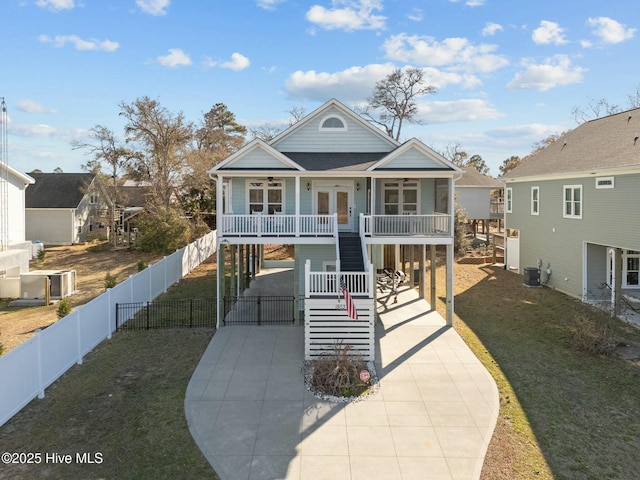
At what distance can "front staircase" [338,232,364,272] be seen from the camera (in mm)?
14500

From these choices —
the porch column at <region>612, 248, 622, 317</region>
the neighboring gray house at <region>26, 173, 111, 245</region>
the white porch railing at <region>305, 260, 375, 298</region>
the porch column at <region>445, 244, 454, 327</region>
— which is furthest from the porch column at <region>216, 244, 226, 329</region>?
the neighboring gray house at <region>26, 173, 111, 245</region>

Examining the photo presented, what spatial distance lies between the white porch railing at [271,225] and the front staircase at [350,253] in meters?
0.57

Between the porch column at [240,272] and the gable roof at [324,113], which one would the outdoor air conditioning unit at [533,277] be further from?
the porch column at [240,272]

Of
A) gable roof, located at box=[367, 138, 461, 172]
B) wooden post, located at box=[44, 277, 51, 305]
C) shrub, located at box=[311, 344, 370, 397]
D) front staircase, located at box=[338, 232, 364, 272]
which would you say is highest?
gable roof, located at box=[367, 138, 461, 172]

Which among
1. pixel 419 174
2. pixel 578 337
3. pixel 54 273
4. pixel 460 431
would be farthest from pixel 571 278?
pixel 54 273

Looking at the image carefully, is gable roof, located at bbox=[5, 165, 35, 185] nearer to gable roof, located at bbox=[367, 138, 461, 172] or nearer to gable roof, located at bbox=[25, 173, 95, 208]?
gable roof, located at bbox=[25, 173, 95, 208]

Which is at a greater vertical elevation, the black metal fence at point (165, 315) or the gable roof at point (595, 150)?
the gable roof at point (595, 150)

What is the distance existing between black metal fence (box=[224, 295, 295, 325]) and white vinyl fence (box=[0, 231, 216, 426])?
12.1 ft

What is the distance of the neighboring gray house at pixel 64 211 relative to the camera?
120 feet

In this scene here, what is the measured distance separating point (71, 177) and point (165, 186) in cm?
1157

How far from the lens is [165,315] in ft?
55.4

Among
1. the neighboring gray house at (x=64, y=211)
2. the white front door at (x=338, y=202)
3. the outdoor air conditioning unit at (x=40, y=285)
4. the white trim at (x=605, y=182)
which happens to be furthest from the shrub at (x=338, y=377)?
the neighboring gray house at (x=64, y=211)

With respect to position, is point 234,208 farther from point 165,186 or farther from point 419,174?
point 165,186

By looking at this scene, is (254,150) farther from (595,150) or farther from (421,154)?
(595,150)
